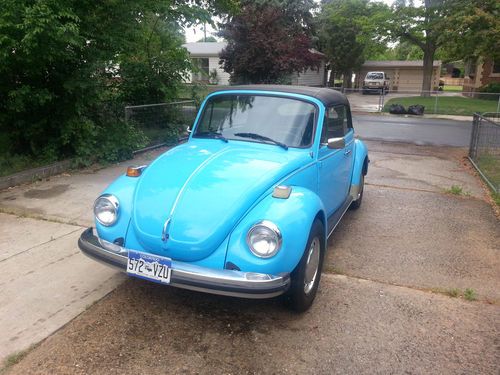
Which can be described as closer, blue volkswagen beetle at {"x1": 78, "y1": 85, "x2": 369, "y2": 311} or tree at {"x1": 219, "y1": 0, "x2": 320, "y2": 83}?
blue volkswagen beetle at {"x1": 78, "y1": 85, "x2": 369, "y2": 311}

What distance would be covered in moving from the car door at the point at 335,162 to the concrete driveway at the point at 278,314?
0.60m

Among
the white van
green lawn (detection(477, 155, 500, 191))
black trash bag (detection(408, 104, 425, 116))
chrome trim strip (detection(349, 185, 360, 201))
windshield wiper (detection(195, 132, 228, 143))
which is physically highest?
the white van

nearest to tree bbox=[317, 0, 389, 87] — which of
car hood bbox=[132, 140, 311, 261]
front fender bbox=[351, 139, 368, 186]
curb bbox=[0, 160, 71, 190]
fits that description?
front fender bbox=[351, 139, 368, 186]

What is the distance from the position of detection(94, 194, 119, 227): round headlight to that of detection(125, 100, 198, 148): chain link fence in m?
6.35

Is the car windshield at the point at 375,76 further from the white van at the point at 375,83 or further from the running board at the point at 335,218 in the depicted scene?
the running board at the point at 335,218

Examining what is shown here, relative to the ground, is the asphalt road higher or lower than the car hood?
lower

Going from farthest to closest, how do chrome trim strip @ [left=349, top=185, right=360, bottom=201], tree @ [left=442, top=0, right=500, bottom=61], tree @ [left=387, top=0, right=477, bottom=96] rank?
tree @ [left=387, top=0, right=477, bottom=96], tree @ [left=442, top=0, right=500, bottom=61], chrome trim strip @ [left=349, top=185, right=360, bottom=201]

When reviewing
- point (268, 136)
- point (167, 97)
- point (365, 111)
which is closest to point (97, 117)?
point (167, 97)

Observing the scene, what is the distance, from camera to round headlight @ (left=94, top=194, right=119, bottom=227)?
11.3 ft

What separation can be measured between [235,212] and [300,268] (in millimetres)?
668

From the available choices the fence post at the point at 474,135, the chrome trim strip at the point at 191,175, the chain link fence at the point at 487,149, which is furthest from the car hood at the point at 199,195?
the fence post at the point at 474,135

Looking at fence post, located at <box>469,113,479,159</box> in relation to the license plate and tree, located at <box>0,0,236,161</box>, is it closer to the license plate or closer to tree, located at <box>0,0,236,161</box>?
tree, located at <box>0,0,236,161</box>

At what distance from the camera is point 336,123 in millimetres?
4988

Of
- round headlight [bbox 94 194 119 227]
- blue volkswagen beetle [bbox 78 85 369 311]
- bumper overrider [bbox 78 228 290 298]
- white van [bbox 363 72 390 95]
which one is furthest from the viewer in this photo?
white van [bbox 363 72 390 95]
